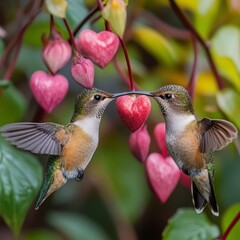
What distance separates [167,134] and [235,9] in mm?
851

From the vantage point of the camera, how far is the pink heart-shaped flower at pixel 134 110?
834mm

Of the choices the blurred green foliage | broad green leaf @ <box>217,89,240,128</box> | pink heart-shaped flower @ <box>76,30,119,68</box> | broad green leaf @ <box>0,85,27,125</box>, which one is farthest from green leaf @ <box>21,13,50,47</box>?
pink heart-shaped flower @ <box>76,30,119,68</box>

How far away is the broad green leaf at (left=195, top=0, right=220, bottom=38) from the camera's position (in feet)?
4.45

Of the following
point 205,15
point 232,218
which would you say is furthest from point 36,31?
point 232,218

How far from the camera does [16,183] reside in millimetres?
1076

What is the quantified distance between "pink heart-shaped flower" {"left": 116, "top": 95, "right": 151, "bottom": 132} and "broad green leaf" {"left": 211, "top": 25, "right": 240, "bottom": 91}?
389 millimetres

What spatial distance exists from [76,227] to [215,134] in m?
0.93

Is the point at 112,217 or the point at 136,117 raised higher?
the point at 136,117

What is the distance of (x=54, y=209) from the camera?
195cm

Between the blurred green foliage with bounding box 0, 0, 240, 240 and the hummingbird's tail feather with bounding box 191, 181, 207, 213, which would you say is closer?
the hummingbird's tail feather with bounding box 191, 181, 207, 213

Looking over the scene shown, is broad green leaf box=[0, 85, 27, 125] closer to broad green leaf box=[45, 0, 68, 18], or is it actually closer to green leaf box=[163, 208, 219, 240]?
green leaf box=[163, 208, 219, 240]

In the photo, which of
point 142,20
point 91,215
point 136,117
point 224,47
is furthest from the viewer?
point 91,215

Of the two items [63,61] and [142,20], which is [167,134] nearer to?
[63,61]

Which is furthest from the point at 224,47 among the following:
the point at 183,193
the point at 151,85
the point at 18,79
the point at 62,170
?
the point at 183,193
